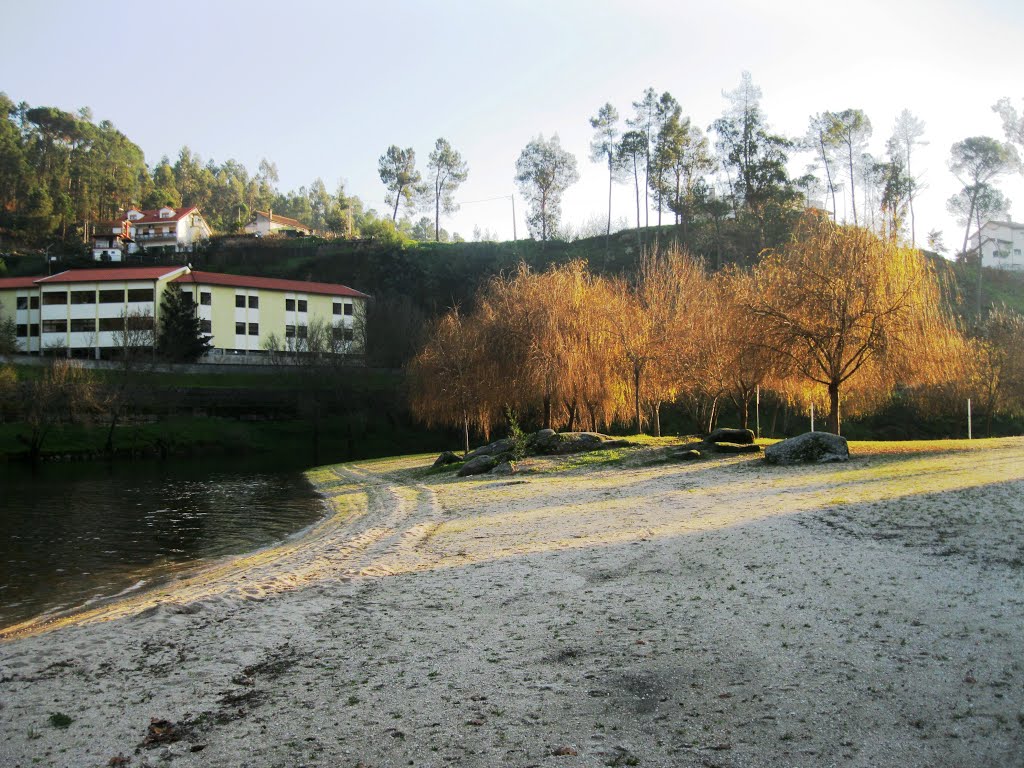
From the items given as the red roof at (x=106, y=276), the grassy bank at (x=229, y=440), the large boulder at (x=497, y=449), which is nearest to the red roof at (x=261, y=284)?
the red roof at (x=106, y=276)

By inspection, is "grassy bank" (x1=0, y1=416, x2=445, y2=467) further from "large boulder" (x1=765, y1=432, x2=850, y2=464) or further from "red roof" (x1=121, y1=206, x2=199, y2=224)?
"red roof" (x1=121, y1=206, x2=199, y2=224)

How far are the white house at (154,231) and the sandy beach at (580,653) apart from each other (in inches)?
4685

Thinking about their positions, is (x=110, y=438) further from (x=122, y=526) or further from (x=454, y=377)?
(x=122, y=526)

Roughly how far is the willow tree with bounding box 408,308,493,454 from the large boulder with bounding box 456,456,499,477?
834 centimetres

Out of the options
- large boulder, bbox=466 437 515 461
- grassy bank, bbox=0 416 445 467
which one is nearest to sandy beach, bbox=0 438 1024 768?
large boulder, bbox=466 437 515 461

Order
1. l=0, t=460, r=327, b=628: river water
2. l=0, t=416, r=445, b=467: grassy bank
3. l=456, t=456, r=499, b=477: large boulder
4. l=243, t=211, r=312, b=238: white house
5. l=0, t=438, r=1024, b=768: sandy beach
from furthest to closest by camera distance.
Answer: l=243, t=211, r=312, b=238: white house
l=0, t=416, r=445, b=467: grassy bank
l=456, t=456, r=499, b=477: large boulder
l=0, t=460, r=327, b=628: river water
l=0, t=438, r=1024, b=768: sandy beach

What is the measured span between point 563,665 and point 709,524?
26.5ft

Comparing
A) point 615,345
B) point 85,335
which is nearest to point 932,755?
point 615,345

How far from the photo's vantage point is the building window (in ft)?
279

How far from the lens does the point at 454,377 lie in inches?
1569

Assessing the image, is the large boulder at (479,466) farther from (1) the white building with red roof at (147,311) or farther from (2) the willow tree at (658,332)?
(1) the white building with red roof at (147,311)

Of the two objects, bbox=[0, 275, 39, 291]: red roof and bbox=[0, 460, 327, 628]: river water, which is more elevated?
bbox=[0, 275, 39, 291]: red roof

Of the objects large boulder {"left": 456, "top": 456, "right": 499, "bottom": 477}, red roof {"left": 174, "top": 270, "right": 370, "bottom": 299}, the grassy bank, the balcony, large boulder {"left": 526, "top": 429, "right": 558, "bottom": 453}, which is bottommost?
the grassy bank

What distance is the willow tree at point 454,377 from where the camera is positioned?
130ft
